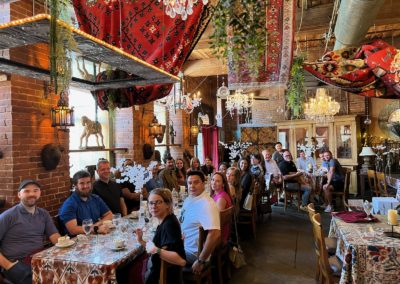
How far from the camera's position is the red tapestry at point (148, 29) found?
2799mm

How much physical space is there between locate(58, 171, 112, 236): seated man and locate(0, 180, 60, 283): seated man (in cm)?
18

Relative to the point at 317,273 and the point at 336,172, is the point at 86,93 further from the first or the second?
the point at 336,172

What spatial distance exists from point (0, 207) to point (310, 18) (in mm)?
5188

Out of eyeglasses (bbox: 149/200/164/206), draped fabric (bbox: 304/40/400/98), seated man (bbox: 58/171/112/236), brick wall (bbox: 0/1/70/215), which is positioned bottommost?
seated man (bbox: 58/171/112/236)

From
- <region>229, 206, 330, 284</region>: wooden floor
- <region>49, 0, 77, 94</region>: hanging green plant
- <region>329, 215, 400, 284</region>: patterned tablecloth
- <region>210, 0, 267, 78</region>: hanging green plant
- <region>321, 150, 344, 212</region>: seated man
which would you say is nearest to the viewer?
<region>49, 0, 77, 94</region>: hanging green plant

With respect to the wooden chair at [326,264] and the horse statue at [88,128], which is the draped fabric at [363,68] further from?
the horse statue at [88,128]

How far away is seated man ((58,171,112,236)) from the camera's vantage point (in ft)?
9.91

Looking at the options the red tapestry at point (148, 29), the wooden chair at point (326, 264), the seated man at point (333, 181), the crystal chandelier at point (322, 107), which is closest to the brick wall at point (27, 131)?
the red tapestry at point (148, 29)

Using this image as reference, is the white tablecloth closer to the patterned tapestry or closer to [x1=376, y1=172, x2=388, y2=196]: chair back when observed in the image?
[x1=376, y1=172, x2=388, y2=196]: chair back

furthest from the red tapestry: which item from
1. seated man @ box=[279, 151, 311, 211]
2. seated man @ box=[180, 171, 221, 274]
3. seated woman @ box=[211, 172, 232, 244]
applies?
seated man @ box=[279, 151, 311, 211]

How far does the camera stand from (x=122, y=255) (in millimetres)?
2256

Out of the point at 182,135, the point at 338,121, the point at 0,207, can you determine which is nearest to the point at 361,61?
the point at 0,207

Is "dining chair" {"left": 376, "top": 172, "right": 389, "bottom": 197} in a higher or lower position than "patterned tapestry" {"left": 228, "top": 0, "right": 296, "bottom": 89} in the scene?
lower

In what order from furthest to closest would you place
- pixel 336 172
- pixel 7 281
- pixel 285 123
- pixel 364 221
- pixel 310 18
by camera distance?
pixel 285 123 → pixel 336 172 → pixel 310 18 → pixel 364 221 → pixel 7 281
